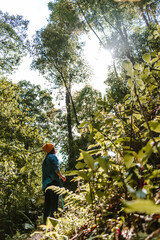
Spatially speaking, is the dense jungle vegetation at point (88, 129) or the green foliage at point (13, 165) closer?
the dense jungle vegetation at point (88, 129)

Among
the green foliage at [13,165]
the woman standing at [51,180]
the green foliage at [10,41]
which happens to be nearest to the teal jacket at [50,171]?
the woman standing at [51,180]

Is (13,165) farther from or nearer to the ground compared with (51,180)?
farther from the ground

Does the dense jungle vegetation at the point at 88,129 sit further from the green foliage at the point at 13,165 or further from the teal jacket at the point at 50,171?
the teal jacket at the point at 50,171

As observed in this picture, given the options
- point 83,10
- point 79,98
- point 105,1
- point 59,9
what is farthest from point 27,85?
point 105,1

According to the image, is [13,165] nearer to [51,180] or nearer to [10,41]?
[51,180]

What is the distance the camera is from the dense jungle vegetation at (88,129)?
0.67 metres

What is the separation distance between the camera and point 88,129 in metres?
1.51

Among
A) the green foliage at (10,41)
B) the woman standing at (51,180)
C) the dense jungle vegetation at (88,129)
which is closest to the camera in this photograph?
the dense jungle vegetation at (88,129)

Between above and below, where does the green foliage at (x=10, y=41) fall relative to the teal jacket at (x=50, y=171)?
above

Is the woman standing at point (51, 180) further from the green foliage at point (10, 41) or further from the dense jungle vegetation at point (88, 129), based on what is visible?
the green foliage at point (10, 41)

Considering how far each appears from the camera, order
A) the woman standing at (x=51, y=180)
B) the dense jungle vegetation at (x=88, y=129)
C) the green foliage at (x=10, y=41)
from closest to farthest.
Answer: the dense jungle vegetation at (x=88, y=129), the woman standing at (x=51, y=180), the green foliage at (x=10, y=41)

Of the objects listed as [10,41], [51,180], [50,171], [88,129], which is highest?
[10,41]

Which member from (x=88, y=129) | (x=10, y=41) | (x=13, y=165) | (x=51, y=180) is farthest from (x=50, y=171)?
(x=10, y=41)

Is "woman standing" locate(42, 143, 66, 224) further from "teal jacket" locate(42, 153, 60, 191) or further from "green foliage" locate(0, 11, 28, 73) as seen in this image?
"green foliage" locate(0, 11, 28, 73)
